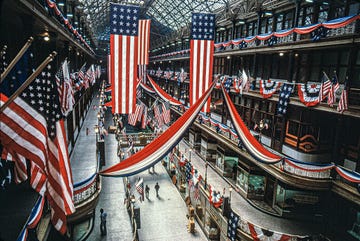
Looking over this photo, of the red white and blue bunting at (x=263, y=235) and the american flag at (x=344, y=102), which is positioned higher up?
the american flag at (x=344, y=102)

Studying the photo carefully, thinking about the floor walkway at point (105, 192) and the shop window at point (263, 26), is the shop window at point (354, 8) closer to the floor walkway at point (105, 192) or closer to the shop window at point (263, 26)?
the shop window at point (263, 26)

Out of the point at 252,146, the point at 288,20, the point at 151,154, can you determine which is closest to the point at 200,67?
the point at 252,146

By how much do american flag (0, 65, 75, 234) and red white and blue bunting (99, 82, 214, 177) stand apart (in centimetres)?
226

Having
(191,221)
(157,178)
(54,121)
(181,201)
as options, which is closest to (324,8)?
(54,121)

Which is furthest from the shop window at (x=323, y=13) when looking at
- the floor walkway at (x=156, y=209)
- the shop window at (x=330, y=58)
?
→ the floor walkway at (x=156, y=209)

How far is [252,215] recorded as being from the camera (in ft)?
60.3

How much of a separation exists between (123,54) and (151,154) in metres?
6.66

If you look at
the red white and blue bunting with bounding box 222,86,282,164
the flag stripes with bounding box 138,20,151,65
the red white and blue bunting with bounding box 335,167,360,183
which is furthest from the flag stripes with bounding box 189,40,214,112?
the red white and blue bunting with bounding box 335,167,360,183

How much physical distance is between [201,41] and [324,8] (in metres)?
8.50

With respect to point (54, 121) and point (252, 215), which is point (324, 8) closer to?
point (252, 215)

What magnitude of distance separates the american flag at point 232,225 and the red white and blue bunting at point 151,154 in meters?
10.1

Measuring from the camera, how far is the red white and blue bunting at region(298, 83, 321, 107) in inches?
577

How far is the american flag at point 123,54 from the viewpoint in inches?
518

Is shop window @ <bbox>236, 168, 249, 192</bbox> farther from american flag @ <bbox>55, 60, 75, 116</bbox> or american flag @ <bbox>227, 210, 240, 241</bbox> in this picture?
american flag @ <bbox>55, 60, 75, 116</bbox>
